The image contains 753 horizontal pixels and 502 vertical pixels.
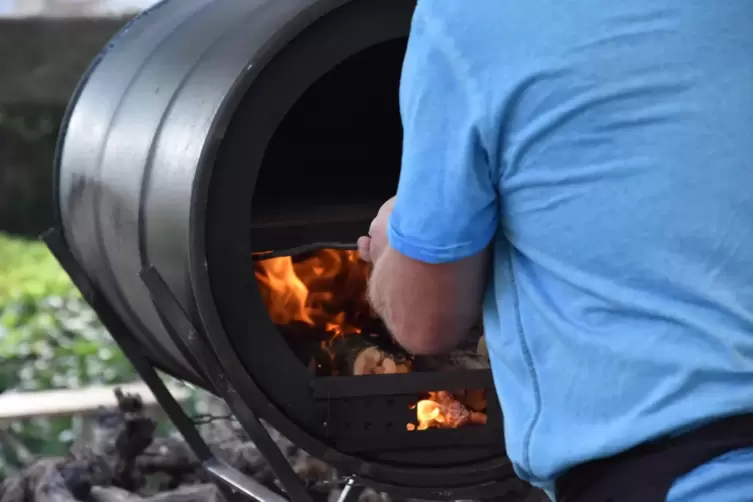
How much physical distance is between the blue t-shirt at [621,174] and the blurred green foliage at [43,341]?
1756 millimetres

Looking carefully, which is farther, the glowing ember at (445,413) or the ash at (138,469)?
the ash at (138,469)

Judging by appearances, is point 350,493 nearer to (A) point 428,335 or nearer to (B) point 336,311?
(B) point 336,311

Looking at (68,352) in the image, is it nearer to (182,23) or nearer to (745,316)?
(182,23)

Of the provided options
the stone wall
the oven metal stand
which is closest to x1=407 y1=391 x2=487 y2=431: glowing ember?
the oven metal stand

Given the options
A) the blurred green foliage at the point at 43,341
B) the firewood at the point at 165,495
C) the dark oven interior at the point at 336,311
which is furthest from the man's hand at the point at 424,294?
the blurred green foliage at the point at 43,341

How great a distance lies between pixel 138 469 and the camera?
201 centimetres

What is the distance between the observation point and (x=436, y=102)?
697mm

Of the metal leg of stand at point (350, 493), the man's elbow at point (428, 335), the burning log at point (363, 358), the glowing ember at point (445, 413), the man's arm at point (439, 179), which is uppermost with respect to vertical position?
the man's arm at point (439, 179)

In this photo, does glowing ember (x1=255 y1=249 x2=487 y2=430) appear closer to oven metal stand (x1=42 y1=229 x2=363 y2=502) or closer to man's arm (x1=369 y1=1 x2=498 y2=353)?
oven metal stand (x1=42 y1=229 x2=363 y2=502)

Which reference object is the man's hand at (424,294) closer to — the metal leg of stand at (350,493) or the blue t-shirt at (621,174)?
the blue t-shirt at (621,174)

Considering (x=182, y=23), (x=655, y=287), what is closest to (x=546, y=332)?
(x=655, y=287)

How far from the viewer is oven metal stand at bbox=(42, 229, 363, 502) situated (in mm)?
1304

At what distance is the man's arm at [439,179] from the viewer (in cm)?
69

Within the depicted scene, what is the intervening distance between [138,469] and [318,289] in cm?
68
